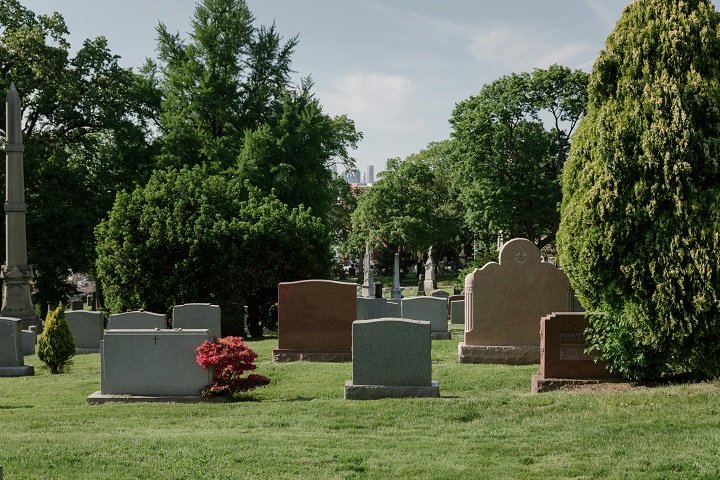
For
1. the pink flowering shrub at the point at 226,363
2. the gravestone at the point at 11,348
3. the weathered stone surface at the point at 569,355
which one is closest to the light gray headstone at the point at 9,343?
the gravestone at the point at 11,348

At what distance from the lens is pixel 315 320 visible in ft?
54.1

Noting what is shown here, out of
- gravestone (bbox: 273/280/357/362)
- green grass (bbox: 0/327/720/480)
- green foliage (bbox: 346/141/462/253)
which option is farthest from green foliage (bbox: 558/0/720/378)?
green foliage (bbox: 346/141/462/253)

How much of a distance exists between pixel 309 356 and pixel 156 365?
5106 mm

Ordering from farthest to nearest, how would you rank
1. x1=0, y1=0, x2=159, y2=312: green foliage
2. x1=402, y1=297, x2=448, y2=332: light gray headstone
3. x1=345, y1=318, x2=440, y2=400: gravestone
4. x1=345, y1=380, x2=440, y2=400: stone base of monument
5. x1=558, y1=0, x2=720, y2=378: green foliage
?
x1=0, y1=0, x2=159, y2=312: green foliage → x1=402, y1=297, x2=448, y2=332: light gray headstone → x1=345, y1=318, x2=440, y2=400: gravestone → x1=345, y1=380, x2=440, y2=400: stone base of monument → x1=558, y1=0, x2=720, y2=378: green foliage

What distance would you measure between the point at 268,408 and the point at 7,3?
2968 centimetres

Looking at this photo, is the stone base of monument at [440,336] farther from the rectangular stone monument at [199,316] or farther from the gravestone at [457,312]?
the rectangular stone monument at [199,316]

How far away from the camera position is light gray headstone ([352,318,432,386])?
1141cm

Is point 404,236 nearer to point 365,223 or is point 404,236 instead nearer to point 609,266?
point 365,223

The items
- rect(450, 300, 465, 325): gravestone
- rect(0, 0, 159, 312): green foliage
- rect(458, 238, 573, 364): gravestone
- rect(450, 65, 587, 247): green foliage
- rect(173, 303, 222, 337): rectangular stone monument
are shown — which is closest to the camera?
rect(458, 238, 573, 364): gravestone

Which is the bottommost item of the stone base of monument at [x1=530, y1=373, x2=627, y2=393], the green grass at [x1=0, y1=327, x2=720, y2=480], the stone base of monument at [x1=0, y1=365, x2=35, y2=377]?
the stone base of monument at [x1=0, y1=365, x2=35, y2=377]

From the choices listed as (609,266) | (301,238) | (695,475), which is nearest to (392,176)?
(301,238)

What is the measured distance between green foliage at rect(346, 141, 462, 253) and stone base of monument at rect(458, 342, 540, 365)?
44.8m

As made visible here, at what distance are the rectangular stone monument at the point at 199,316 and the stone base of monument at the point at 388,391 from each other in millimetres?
7472

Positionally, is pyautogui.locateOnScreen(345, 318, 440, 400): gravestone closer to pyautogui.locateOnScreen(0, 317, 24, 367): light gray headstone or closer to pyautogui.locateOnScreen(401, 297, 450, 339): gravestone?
pyautogui.locateOnScreen(0, 317, 24, 367): light gray headstone
